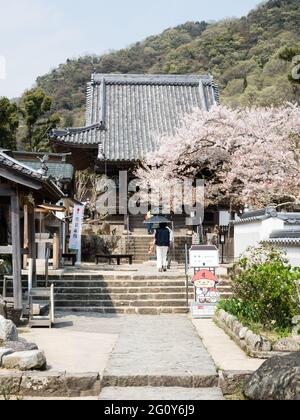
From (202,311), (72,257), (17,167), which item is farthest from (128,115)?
(17,167)

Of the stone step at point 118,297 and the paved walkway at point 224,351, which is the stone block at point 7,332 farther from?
the stone step at point 118,297

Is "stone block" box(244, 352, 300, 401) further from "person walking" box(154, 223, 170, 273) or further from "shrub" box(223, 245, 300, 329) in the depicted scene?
"person walking" box(154, 223, 170, 273)

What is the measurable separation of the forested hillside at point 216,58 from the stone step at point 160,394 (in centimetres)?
6145

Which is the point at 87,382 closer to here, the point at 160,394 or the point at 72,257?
the point at 160,394

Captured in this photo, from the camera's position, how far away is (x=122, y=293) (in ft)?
52.0

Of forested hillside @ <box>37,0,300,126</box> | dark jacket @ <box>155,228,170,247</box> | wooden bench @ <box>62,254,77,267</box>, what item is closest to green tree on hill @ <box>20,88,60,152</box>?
wooden bench @ <box>62,254,77,267</box>

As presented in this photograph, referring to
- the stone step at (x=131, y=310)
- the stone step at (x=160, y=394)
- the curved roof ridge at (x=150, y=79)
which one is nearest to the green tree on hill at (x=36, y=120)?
the curved roof ridge at (x=150, y=79)

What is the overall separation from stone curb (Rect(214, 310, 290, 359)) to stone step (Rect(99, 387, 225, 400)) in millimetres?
1311

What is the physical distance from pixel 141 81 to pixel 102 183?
1053 cm

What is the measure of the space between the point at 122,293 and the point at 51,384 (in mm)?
8743

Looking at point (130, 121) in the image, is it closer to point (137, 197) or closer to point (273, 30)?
point (137, 197)

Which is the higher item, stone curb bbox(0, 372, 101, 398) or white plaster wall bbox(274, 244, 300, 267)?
white plaster wall bbox(274, 244, 300, 267)

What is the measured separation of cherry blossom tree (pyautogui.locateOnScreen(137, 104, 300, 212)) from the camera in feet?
76.3
